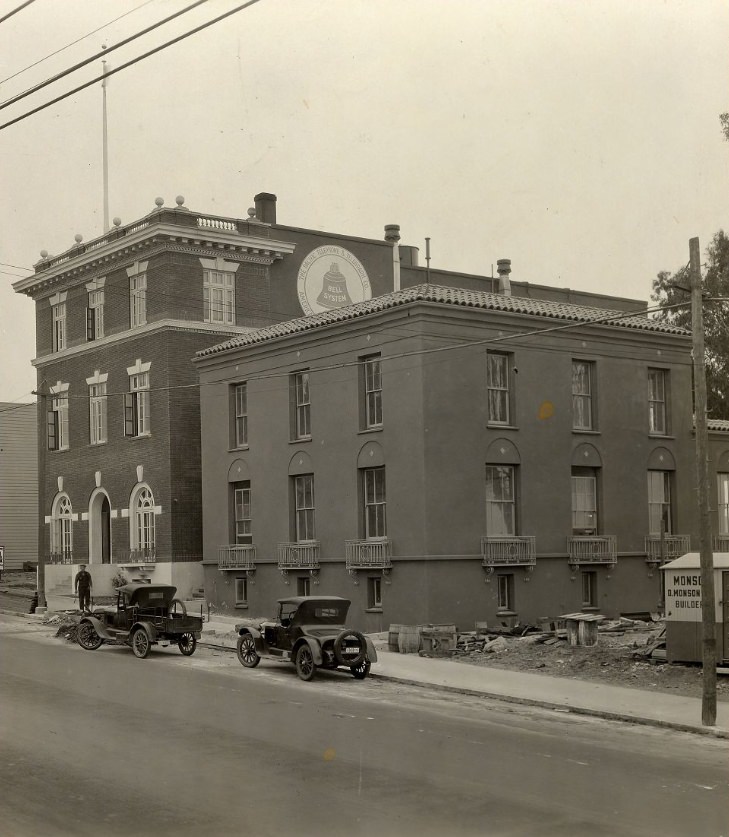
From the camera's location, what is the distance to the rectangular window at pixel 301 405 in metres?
33.6

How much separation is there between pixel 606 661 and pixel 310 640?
6.08 metres

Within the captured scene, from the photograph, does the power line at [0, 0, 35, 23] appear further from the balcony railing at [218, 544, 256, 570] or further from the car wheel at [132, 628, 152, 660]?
the balcony railing at [218, 544, 256, 570]

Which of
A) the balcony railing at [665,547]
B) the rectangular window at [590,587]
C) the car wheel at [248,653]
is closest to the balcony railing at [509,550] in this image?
the rectangular window at [590,587]

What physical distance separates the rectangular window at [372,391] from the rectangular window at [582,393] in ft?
19.6

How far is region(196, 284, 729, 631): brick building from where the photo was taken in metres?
29.6

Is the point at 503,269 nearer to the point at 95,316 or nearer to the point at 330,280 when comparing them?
the point at 330,280

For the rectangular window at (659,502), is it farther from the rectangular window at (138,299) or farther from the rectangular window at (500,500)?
the rectangular window at (138,299)

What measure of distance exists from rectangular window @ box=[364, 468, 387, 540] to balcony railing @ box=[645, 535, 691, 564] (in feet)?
27.4

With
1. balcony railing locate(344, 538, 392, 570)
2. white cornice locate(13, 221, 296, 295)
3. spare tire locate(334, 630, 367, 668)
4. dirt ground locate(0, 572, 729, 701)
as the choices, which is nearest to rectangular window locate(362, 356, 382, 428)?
balcony railing locate(344, 538, 392, 570)

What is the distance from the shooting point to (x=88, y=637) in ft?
89.7

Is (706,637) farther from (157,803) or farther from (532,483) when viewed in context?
(532,483)

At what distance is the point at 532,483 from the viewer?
103 feet

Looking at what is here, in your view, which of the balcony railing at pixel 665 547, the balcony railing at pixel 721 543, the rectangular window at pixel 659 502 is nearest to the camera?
the balcony railing at pixel 665 547

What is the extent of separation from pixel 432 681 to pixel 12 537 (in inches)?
1663
